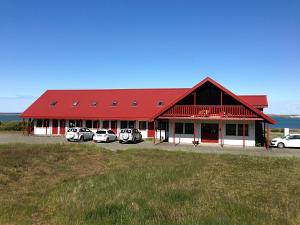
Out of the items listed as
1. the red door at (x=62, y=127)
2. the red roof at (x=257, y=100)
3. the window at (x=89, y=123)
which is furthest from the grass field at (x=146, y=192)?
the red door at (x=62, y=127)

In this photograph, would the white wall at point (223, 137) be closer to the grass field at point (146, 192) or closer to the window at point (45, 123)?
the grass field at point (146, 192)

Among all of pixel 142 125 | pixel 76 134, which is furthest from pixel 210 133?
pixel 76 134

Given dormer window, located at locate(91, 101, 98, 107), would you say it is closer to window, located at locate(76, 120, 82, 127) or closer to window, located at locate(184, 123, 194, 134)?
window, located at locate(76, 120, 82, 127)

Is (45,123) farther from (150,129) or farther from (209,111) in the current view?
(209,111)

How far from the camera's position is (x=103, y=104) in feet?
146

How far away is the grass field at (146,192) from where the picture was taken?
8.62 meters

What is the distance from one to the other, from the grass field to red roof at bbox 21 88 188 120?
21.6 metres

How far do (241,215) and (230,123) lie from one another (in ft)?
82.9

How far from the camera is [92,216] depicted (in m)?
8.59

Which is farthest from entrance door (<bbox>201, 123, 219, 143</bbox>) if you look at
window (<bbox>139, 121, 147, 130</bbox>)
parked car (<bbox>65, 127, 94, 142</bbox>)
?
parked car (<bbox>65, 127, 94, 142</bbox>)

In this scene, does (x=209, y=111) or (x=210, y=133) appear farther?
(x=210, y=133)

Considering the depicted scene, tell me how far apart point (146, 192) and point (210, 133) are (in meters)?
23.6

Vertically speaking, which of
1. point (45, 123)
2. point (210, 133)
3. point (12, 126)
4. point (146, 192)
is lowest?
point (146, 192)

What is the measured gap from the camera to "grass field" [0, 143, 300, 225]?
8.62 m
